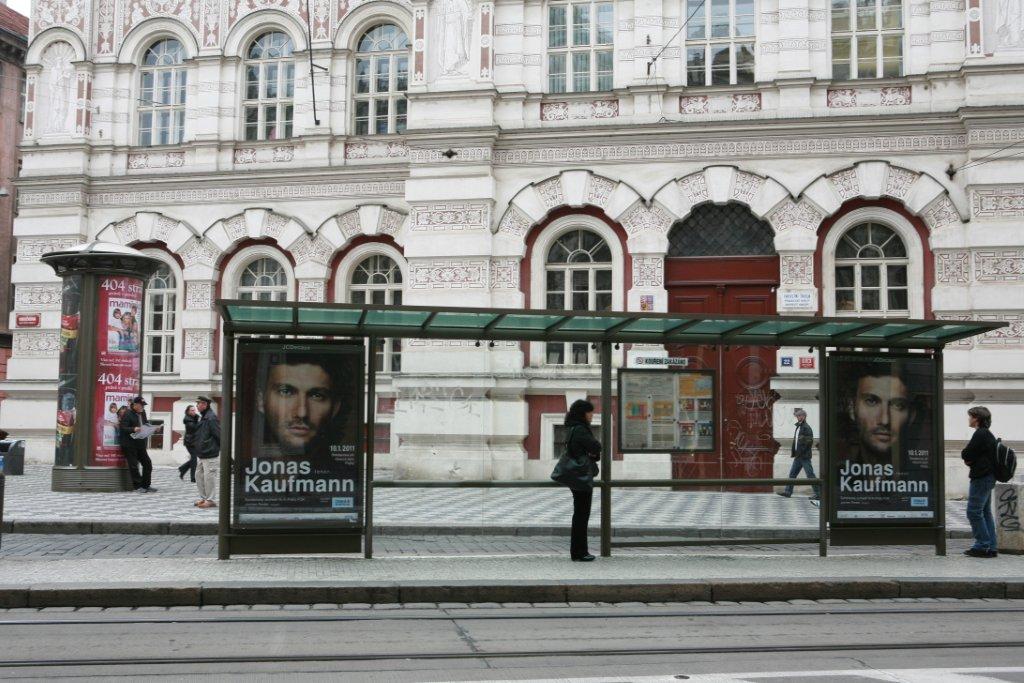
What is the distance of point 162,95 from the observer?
87.7 feet

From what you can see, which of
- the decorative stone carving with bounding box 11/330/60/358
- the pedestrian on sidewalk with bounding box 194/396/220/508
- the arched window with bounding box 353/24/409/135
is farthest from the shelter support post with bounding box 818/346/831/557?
the decorative stone carving with bounding box 11/330/60/358

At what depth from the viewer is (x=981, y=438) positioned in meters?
13.1

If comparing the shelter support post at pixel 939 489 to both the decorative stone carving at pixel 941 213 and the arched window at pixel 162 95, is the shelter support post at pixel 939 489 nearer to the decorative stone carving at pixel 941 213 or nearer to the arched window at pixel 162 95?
the decorative stone carving at pixel 941 213

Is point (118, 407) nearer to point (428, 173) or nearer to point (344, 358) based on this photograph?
point (428, 173)

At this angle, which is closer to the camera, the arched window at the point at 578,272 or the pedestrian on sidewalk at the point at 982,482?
the pedestrian on sidewalk at the point at 982,482

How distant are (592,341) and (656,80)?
11.0 meters

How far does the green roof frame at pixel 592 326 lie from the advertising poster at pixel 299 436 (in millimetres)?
364

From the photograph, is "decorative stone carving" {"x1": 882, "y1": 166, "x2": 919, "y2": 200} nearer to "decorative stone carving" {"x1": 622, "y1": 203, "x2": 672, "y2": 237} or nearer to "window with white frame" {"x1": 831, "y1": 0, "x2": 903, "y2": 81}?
"window with white frame" {"x1": 831, "y1": 0, "x2": 903, "y2": 81}

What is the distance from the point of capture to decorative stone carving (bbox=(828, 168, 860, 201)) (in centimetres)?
2194

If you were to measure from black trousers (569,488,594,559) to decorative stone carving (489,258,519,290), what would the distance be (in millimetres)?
10845

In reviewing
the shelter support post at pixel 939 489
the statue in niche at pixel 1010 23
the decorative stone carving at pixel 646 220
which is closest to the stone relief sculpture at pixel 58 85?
the decorative stone carving at pixel 646 220

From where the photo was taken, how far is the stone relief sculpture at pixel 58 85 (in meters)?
26.5

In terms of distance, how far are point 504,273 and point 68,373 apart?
8494 mm

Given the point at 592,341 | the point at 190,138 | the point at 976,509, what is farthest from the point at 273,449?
the point at 190,138
